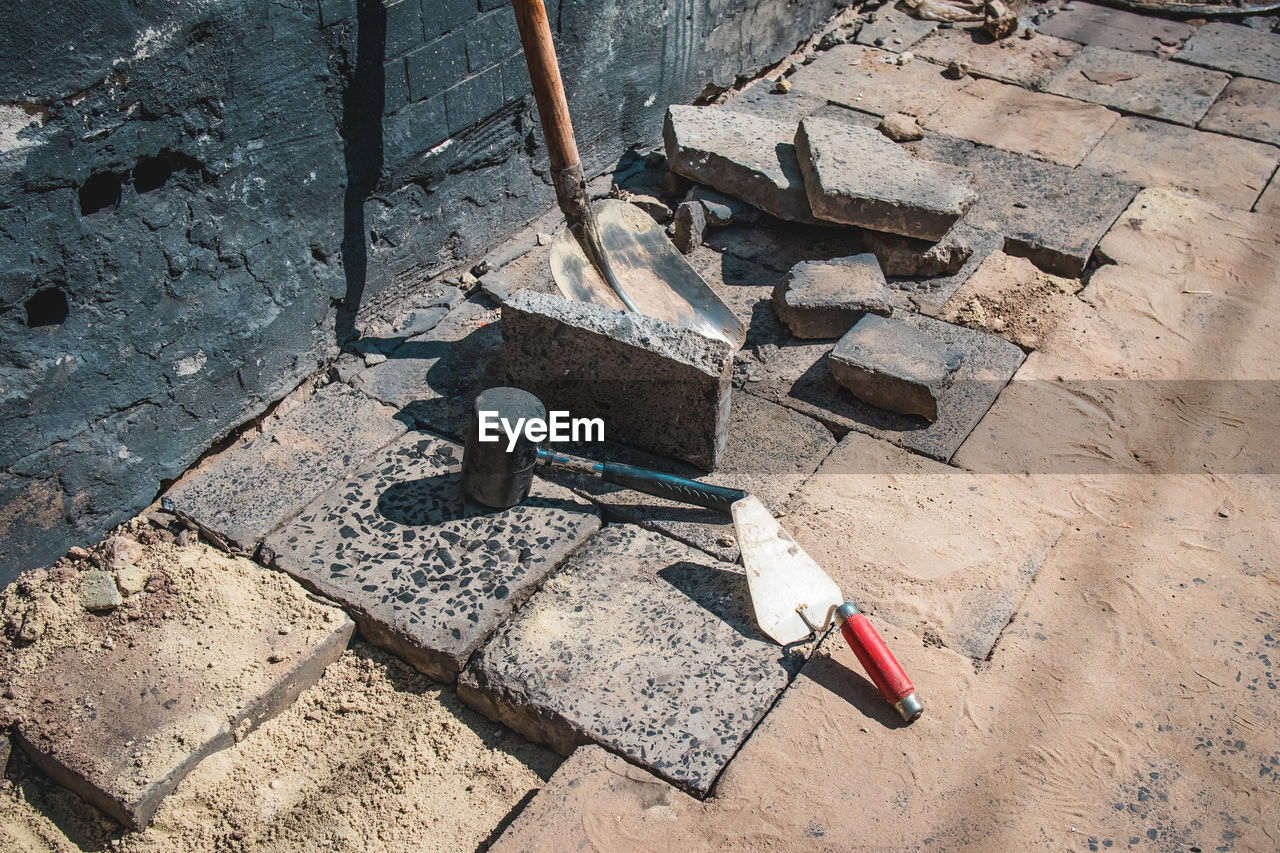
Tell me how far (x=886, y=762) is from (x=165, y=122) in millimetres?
2667

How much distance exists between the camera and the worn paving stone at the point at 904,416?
3580 millimetres

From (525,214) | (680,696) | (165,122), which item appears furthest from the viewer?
(525,214)

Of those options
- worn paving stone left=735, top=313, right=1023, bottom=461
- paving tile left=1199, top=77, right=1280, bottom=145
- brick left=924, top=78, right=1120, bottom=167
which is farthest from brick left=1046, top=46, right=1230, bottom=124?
worn paving stone left=735, top=313, right=1023, bottom=461

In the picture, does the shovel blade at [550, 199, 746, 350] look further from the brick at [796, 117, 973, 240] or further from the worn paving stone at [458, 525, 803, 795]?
the worn paving stone at [458, 525, 803, 795]

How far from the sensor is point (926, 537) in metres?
3.16

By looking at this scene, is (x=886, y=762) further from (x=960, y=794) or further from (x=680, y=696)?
(x=680, y=696)

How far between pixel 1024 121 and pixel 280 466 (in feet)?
14.3

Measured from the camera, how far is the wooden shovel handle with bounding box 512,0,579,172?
3.52m

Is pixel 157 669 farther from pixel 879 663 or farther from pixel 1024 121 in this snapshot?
pixel 1024 121

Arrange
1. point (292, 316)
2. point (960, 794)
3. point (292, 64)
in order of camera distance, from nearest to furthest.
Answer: point (960, 794) → point (292, 64) → point (292, 316)

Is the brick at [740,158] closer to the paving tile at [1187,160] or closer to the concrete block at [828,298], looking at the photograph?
the concrete block at [828,298]

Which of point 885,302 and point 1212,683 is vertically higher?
point 885,302

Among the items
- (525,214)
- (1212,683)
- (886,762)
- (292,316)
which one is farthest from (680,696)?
(525,214)

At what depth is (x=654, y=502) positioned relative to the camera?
3252 millimetres
